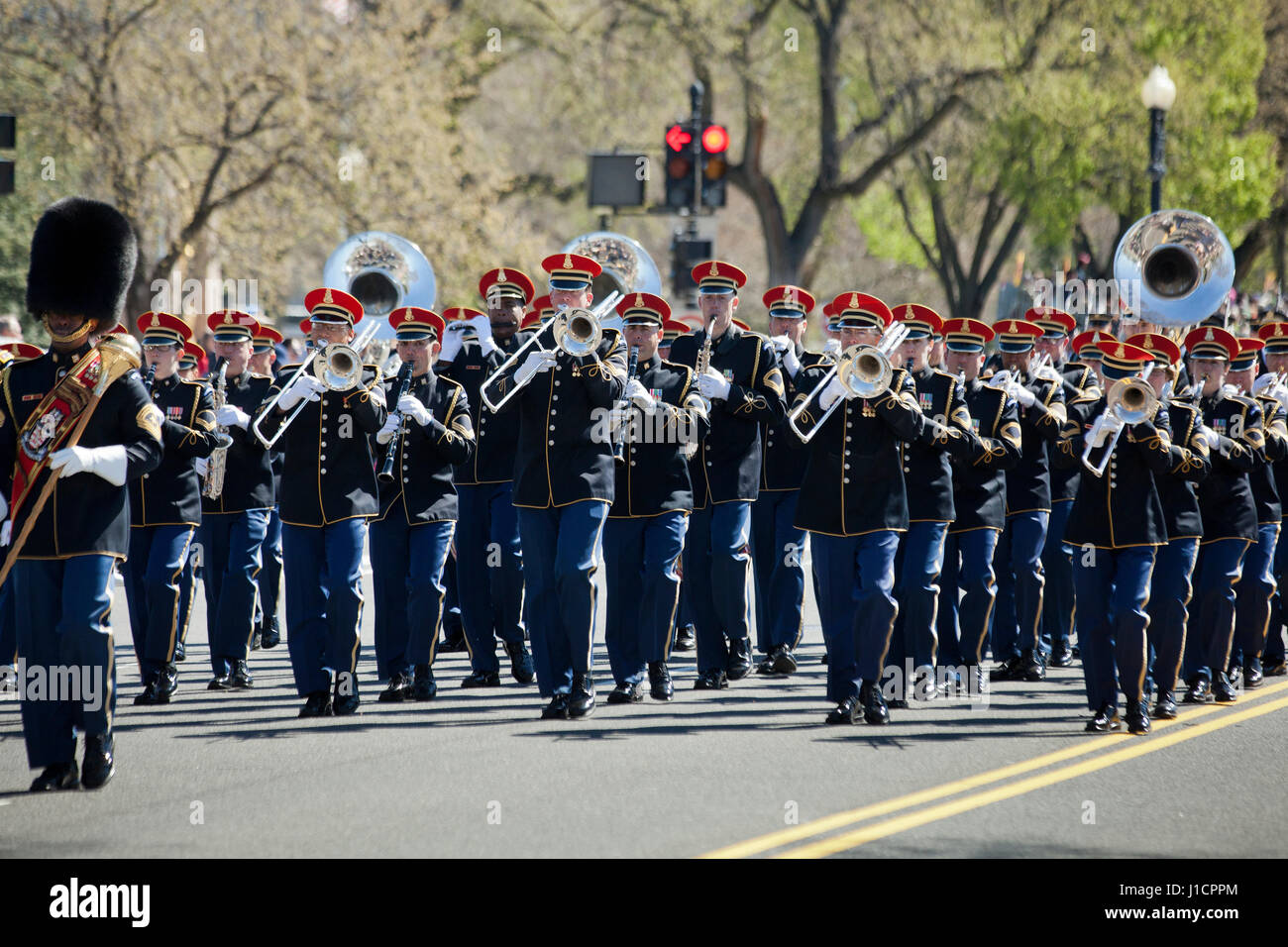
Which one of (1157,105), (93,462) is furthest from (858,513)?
(1157,105)

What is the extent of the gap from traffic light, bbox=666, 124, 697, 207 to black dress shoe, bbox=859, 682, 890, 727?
1028 centimetres

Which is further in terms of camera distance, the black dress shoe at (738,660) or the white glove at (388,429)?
the black dress shoe at (738,660)

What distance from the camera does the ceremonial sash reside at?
25.1ft

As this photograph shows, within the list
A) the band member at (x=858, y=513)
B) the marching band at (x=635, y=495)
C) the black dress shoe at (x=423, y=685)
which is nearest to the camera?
the marching band at (x=635, y=495)

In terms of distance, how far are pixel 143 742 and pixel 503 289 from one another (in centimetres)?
409

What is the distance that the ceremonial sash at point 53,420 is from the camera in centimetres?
766

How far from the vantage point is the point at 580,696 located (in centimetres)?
931

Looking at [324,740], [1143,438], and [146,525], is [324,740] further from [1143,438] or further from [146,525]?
[1143,438]

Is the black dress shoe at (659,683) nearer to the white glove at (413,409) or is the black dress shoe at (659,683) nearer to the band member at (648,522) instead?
the band member at (648,522)

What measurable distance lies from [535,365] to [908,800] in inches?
122

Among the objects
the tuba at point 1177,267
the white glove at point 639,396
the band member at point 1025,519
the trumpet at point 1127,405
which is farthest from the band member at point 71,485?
the tuba at point 1177,267

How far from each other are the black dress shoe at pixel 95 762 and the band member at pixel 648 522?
297 centimetres

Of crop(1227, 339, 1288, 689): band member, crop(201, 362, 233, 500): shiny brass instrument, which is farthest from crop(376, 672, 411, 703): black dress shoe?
crop(1227, 339, 1288, 689): band member

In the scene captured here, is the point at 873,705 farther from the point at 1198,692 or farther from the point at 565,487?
the point at 1198,692
